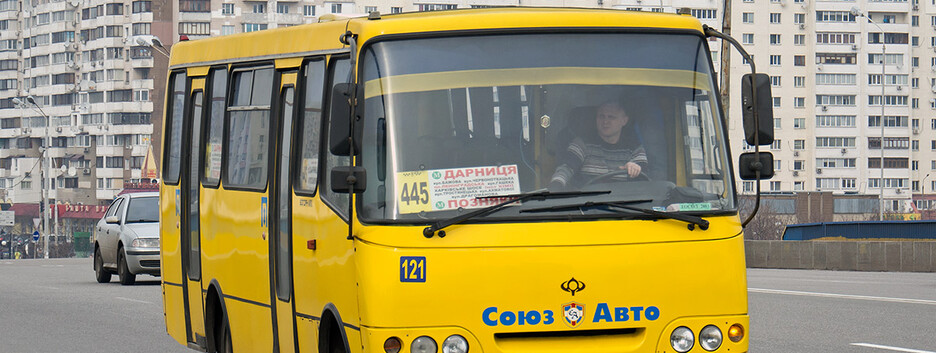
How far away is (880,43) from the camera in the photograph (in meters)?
146

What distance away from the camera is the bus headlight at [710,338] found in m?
7.62

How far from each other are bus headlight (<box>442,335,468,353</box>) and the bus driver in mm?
859

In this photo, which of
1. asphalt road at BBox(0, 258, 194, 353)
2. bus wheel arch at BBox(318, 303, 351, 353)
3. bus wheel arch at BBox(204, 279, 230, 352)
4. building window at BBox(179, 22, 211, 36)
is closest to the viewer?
bus wheel arch at BBox(318, 303, 351, 353)

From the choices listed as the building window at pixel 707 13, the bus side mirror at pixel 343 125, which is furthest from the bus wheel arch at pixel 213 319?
the building window at pixel 707 13

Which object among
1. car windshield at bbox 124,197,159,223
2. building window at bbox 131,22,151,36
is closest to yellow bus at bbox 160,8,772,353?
car windshield at bbox 124,197,159,223

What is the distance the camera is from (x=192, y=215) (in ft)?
38.9

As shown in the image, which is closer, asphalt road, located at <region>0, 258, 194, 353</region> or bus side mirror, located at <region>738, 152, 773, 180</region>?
bus side mirror, located at <region>738, 152, 773, 180</region>

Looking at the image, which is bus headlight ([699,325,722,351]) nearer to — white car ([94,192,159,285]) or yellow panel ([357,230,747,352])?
yellow panel ([357,230,747,352])

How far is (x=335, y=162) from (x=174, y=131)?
4657 mm

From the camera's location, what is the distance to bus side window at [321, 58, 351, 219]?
806 centimetres

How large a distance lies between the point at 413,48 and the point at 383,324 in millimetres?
1407

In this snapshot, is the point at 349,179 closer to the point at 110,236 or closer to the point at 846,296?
the point at 846,296

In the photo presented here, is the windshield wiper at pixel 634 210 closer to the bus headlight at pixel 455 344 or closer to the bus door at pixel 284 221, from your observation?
the bus headlight at pixel 455 344

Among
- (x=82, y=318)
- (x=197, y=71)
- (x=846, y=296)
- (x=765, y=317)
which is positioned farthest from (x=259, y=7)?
(x=197, y=71)
